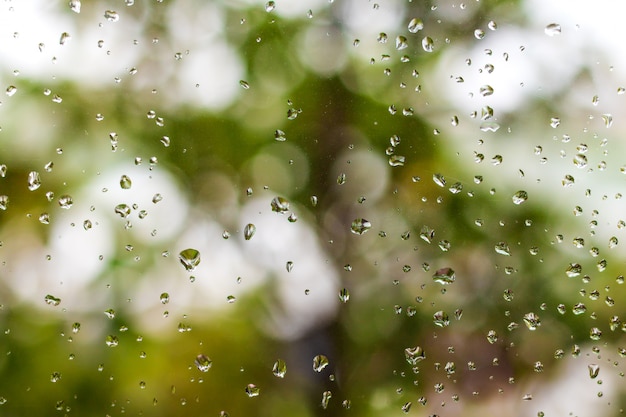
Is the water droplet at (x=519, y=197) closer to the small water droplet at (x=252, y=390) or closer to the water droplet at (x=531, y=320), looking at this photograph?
the water droplet at (x=531, y=320)

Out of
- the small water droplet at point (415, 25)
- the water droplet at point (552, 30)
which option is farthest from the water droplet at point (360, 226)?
the water droplet at point (552, 30)

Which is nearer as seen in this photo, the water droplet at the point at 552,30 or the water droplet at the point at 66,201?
the water droplet at the point at 66,201

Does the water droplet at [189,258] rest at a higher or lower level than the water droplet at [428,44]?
lower

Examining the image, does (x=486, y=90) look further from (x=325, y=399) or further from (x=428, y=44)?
(x=325, y=399)

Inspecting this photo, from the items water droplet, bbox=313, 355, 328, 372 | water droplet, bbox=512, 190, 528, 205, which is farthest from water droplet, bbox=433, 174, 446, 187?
water droplet, bbox=313, 355, 328, 372

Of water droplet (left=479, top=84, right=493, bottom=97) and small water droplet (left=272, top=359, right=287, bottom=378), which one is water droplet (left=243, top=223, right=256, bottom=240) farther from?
water droplet (left=479, top=84, right=493, bottom=97)

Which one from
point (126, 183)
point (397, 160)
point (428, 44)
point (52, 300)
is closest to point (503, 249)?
point (397, 160)
